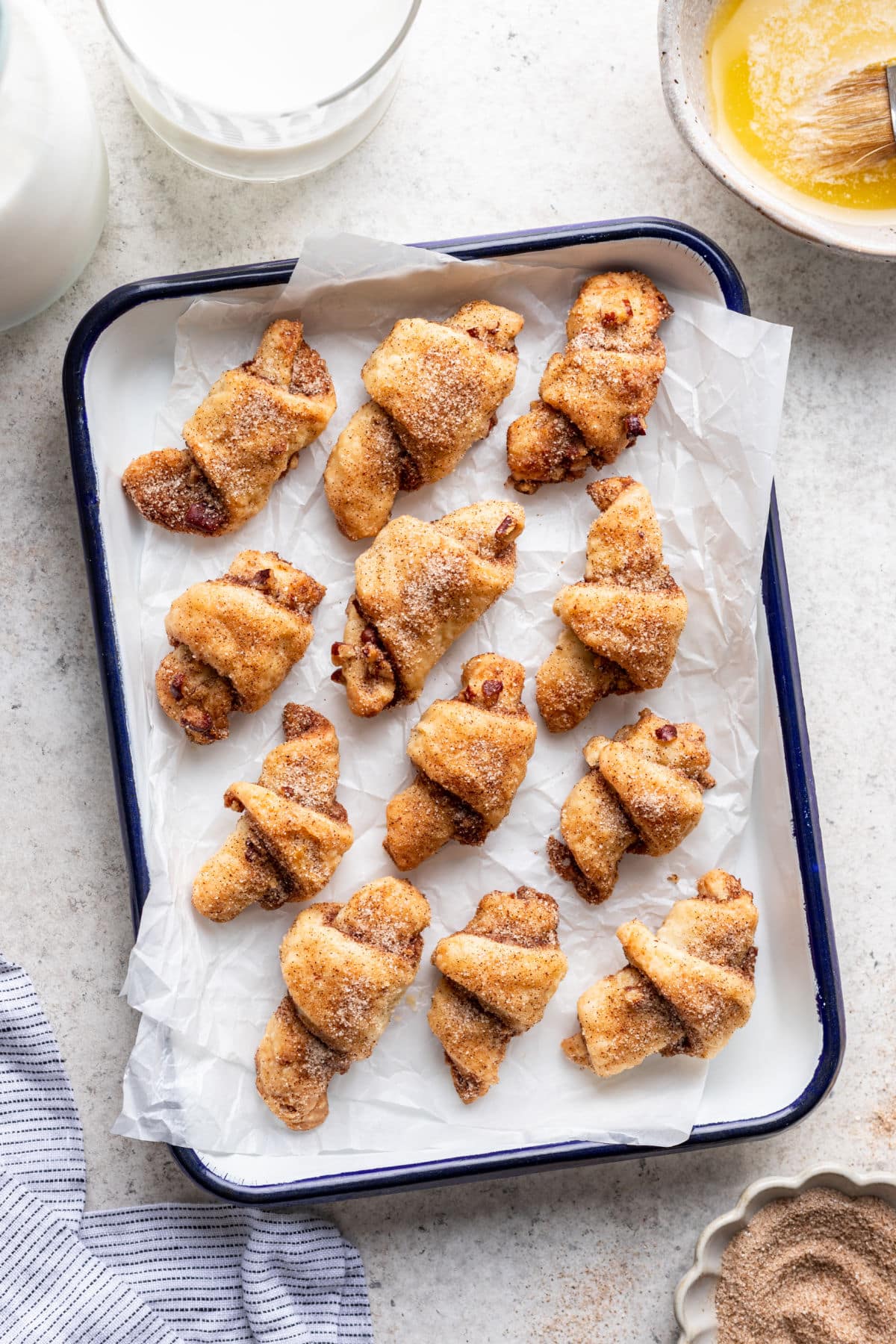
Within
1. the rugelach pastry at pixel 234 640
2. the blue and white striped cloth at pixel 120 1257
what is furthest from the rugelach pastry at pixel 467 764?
the blue and white striped cloth at pixel 120 1257

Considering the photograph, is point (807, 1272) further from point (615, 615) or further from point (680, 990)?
point (615, 615)

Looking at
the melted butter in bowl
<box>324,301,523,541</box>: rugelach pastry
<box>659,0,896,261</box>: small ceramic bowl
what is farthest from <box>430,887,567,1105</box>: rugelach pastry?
the melted butter in bowl

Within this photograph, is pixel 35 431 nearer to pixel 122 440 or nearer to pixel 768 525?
pixel 122 440

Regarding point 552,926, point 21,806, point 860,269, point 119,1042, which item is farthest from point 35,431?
point 860,269

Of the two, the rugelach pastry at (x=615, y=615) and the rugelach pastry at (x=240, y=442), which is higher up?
the rugelach pastry at (x=240, y=442)

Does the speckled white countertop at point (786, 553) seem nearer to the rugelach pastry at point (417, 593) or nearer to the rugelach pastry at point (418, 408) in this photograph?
the rugelach pastry at point (418, 408)

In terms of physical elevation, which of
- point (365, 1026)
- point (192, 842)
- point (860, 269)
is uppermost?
point (860, 269)

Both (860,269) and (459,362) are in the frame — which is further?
(860,269)
